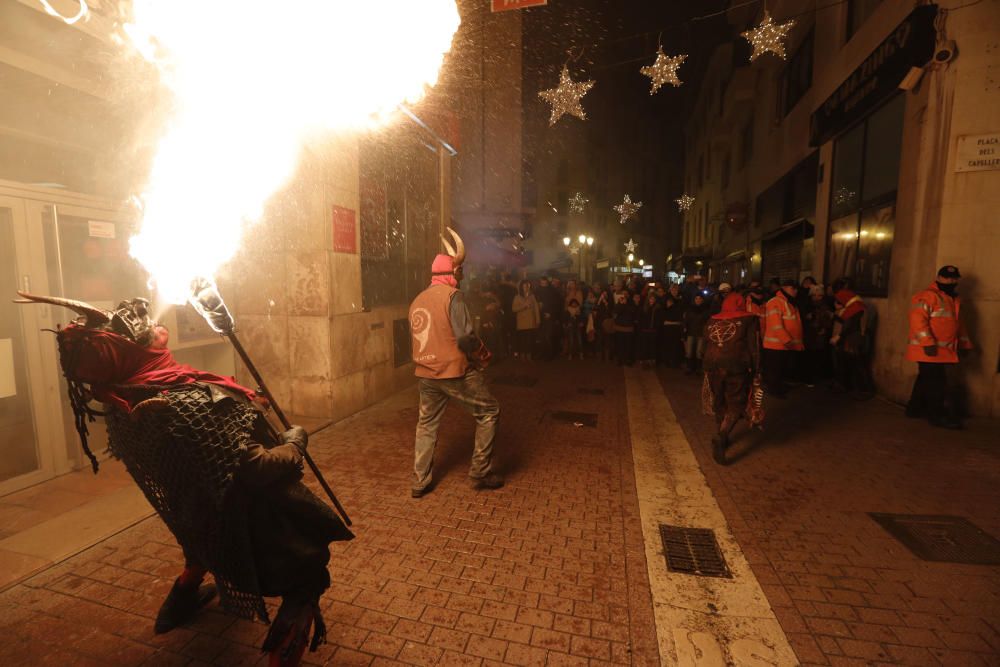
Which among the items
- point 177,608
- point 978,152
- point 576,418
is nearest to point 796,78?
point 978,152

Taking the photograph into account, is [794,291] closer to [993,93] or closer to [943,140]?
[943,140]

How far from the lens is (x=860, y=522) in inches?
164

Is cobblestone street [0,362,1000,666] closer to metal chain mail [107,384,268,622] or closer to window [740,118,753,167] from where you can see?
metal chain mail [107,384,268,622]

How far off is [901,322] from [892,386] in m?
1.03

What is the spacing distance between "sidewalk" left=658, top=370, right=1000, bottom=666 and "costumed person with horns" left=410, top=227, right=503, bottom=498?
225 cm

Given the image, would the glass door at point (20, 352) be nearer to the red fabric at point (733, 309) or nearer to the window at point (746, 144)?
the red fabric at point (733, 309)

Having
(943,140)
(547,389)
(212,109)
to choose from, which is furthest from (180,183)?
(943,140)

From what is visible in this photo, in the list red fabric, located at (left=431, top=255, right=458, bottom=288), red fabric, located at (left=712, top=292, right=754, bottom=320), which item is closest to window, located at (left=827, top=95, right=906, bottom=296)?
red fabric, located at (left=712, top=292, right=754, bottom=320)

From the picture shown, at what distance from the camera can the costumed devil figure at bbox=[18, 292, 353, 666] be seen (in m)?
2.13

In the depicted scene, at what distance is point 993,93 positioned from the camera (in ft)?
22.8

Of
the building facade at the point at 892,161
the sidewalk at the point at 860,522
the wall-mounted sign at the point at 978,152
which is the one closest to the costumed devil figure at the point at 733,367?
the sidewalk at the point at 860,522

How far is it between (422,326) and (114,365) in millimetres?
2730

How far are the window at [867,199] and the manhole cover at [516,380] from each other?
20.9ft

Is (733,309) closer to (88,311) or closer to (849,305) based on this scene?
(849,305)
